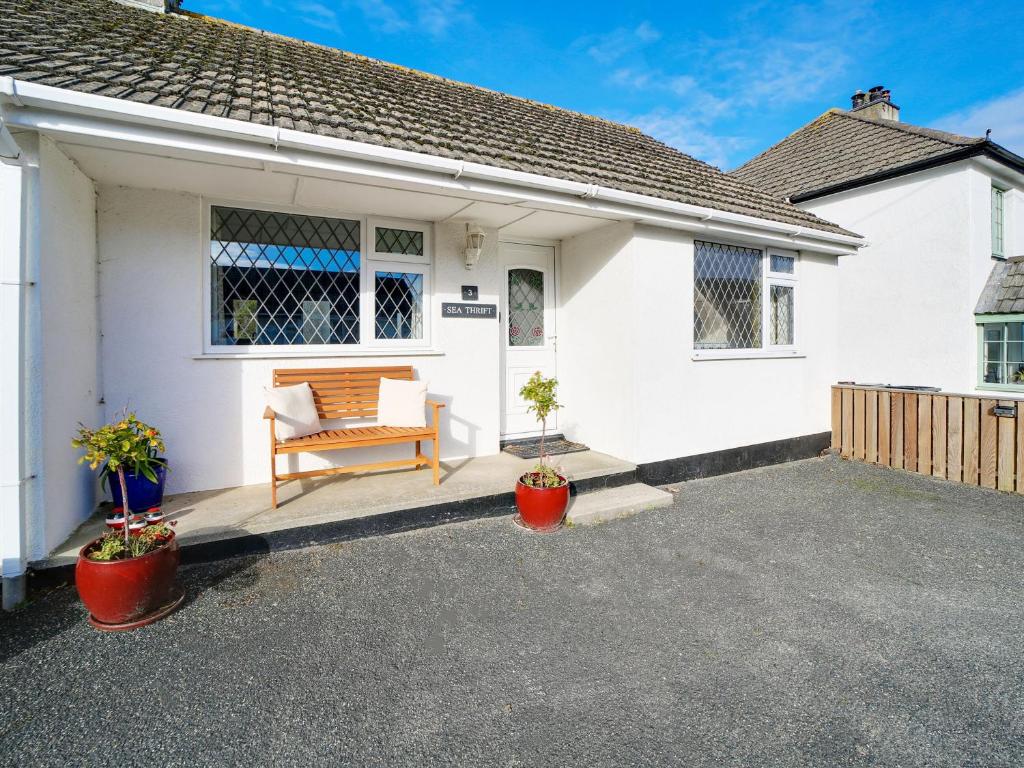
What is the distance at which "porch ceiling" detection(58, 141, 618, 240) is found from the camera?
3.58m

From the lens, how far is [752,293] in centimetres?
641

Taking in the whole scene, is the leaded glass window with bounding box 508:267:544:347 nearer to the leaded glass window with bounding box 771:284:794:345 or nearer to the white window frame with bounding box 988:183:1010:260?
the leaded glass window with bounding box 771:284:794:345

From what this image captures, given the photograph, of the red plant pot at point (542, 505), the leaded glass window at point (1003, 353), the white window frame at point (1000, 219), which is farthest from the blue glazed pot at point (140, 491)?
the white window frame at point (1000, 219)

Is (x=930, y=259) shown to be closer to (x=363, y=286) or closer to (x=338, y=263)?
(x=363, y=286)

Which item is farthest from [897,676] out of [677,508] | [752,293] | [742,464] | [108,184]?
[108,184]

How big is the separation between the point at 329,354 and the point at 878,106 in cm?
1377

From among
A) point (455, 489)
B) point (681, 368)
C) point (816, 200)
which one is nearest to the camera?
point (455, 489)

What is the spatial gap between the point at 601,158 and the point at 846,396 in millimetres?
4849

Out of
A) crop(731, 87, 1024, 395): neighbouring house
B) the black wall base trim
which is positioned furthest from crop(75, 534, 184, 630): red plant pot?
crop(731, 87, 1024, 395): neighbouring house

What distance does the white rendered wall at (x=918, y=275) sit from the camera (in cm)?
806

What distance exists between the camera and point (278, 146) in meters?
3.50

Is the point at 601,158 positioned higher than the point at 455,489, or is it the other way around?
the point at 601,158

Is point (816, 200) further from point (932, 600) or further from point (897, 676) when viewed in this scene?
point (897, 676)

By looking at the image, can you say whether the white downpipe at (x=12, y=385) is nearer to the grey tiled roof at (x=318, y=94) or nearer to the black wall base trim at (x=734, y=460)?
the grey tiled roof at (x=318, y=94)
